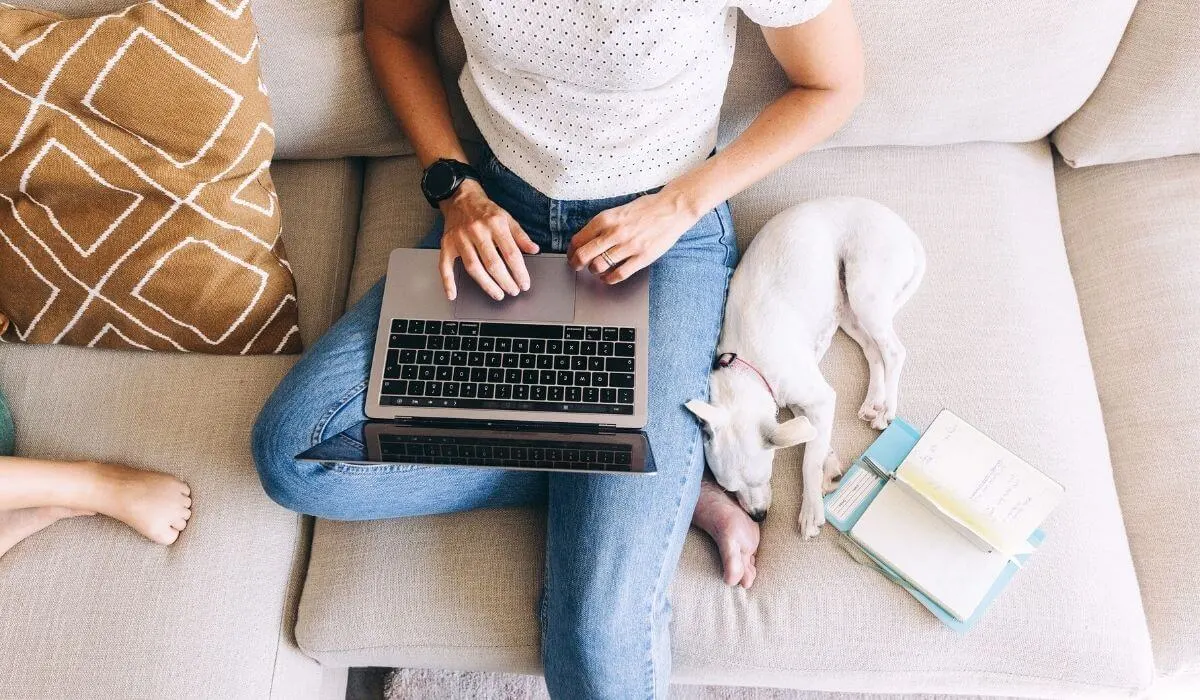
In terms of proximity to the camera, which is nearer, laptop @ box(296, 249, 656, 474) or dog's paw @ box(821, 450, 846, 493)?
laptop @ box(296, 249, 656, 474)

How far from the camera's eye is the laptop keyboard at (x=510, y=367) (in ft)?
3.65

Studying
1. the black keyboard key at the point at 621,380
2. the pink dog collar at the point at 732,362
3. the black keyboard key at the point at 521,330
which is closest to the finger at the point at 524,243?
the black keyboard key at the point at 521,330

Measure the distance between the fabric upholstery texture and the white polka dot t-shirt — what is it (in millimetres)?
389

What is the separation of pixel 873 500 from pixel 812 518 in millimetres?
102

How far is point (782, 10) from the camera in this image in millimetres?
1038

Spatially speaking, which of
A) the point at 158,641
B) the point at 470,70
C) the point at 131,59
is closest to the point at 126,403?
the point at 158,641

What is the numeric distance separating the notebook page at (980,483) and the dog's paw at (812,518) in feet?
0.43

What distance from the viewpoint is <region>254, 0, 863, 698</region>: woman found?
42.6 inches

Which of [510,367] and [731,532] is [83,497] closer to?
[510,367]

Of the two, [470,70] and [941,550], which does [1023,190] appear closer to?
[941,550]

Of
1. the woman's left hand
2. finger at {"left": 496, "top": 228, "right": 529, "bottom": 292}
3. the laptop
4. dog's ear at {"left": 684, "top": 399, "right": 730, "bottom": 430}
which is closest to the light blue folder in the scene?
dog's ear at {"left": 684, "top": 399, "right": 730, "bottom": 430}

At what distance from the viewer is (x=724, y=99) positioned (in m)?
1.35

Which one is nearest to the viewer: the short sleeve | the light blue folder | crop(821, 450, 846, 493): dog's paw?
the short sleeve

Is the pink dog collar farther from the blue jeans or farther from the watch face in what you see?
the watch face
